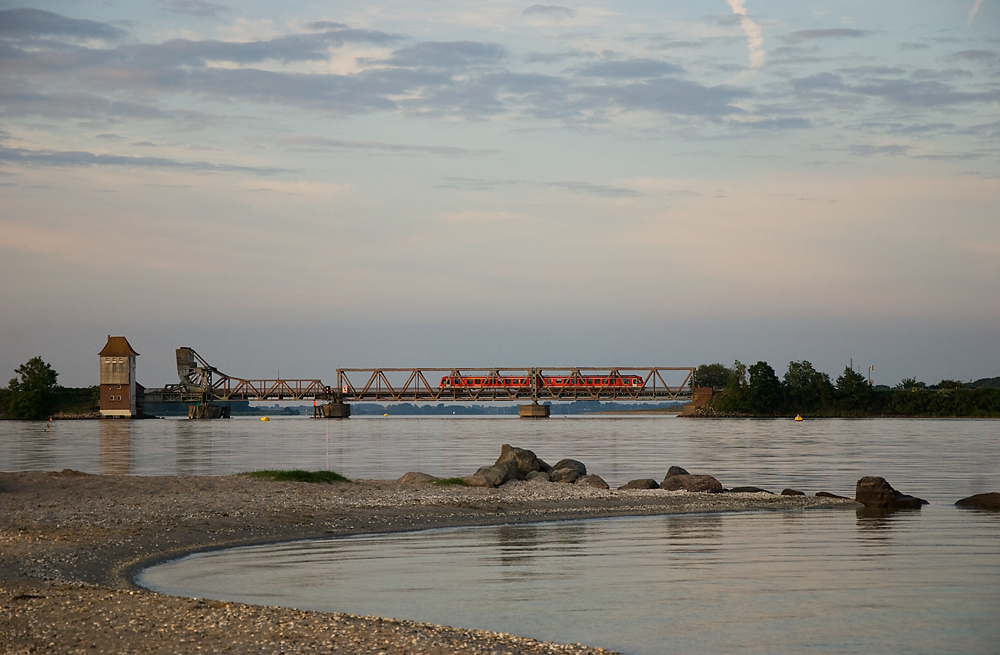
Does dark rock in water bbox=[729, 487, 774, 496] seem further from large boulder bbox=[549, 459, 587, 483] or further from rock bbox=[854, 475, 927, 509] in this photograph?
large boulder bbox=[549, 459, 587, 483]

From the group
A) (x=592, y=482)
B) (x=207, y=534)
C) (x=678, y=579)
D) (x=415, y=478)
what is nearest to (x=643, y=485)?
(x=592, y=482)

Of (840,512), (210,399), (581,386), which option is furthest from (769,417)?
(840,512)

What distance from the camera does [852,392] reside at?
15888cm

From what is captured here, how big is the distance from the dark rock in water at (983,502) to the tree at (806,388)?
5505 inches

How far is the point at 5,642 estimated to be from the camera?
393 inches

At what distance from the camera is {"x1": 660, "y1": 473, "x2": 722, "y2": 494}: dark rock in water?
29.4 m

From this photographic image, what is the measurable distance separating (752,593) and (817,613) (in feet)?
4.55

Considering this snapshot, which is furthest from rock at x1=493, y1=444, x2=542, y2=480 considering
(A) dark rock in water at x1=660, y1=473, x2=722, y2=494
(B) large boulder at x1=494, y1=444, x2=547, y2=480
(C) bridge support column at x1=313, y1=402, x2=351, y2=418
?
(C) bridge support column at x1=313, y1=402, x2=351, y2=418

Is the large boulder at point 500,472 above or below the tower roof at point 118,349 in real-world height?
below

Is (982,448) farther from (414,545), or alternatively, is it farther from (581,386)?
(581,386)

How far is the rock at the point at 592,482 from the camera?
101ft

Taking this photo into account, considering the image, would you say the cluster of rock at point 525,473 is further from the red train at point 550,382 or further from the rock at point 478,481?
the red train at point 550,382

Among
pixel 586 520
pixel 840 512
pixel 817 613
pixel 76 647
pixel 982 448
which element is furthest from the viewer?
pixel 982 448

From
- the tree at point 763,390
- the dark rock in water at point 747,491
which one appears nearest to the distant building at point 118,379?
the tree at point 763,390
